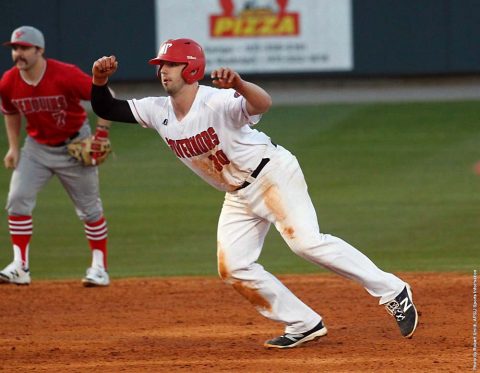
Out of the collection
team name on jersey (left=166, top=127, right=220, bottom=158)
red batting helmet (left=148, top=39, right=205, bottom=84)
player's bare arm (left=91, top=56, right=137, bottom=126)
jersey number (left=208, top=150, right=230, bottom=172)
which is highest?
red batting helmet (left=148, top=39, right=205, bottom=84)

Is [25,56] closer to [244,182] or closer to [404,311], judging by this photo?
[244,182]

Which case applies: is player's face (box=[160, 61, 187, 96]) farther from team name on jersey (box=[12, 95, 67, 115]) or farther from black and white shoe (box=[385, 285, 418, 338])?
team name on jersey (box=[12, 95, 67, 115])

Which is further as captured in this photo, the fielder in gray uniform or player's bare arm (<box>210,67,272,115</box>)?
the fielder in gray uniform

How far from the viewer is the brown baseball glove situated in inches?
348

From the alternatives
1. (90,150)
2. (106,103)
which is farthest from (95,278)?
(106,103)

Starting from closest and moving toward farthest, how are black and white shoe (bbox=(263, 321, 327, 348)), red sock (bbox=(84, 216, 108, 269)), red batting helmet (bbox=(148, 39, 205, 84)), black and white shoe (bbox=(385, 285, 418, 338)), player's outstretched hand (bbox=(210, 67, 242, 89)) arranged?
player's outstretched hand (bbox=(210, 67, 242, 89))
red batting helmet (bbox=(148, 39, 205, 84))
black and white shoe (bbox=(385, 285, 418, 338))
black and white shoe (bbox=(263, 321, 327, 348))
red sock (bbox=(84, 216, 108, 269))

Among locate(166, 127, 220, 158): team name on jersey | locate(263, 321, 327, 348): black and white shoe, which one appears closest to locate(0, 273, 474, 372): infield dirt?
locate(263, 321, 327, 348): black and white shoe

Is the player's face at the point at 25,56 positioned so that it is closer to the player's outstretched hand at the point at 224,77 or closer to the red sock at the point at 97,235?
the red sock at the point at 97,235

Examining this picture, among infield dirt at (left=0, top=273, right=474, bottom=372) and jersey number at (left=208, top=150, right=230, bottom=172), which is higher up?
jersey number at (left=208, top=150, right=230, bottom=172)

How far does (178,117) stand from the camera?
6.62m

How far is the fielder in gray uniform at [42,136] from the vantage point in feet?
28.7

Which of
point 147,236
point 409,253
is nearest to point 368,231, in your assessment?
point 409,253

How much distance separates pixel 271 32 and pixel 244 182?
10524 millimetres

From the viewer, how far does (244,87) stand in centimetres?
609
